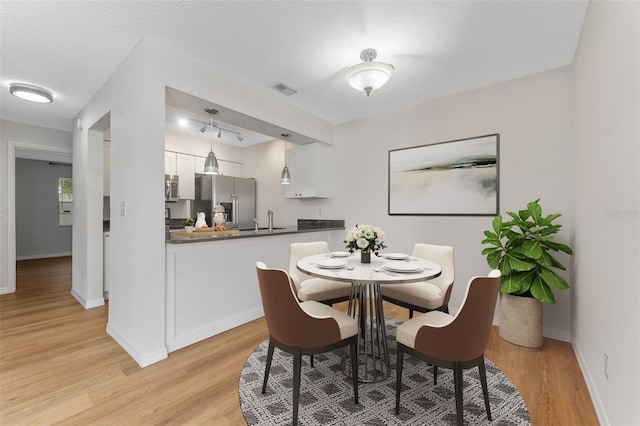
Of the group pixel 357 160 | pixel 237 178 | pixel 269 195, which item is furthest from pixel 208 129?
pixel 357 160

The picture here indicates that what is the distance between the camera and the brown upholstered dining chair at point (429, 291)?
90.6 inches

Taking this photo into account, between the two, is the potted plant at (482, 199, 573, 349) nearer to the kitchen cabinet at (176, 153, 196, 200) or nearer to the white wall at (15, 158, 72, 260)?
the kitchen cabinet at (176, 153, 196, 200)

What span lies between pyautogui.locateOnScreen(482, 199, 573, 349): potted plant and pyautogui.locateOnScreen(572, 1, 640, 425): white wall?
0.21m

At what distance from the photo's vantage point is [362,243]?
2.11 m

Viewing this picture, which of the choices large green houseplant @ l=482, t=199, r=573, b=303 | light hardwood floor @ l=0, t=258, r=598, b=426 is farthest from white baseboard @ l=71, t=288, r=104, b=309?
large green houseplant @ l=482, t=199, r=573, b=303

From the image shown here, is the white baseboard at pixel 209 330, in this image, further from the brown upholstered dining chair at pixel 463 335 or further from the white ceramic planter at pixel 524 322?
the white ceramic planter at pixel 524 322

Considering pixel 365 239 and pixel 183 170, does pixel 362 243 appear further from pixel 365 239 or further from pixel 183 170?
pixel 183 170

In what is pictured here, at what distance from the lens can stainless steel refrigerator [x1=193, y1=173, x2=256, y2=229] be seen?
17.0ft

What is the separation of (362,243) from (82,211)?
3762mm

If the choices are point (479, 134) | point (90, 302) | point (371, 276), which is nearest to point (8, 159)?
point (90, 302)

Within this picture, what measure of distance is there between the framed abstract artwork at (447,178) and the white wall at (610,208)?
0.83 metres

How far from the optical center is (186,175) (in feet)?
16.5

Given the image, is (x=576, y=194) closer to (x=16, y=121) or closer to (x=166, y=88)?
(x=166, y=88)

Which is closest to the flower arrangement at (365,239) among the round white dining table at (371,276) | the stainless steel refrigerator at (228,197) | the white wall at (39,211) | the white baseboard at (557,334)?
the round white dining table at (371,276)
